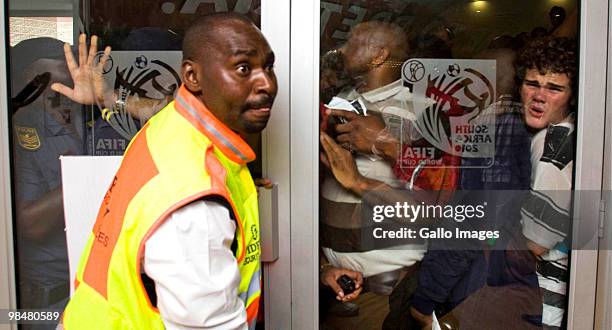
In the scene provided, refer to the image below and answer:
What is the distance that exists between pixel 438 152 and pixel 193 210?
3.43ft

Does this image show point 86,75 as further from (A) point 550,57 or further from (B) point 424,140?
(A) point 550,57

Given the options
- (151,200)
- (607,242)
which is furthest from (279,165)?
(607,242)

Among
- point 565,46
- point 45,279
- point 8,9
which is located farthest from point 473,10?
point 45,279

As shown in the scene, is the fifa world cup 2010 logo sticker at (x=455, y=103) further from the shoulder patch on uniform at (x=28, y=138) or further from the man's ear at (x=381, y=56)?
the shoulder patch on uniform at (x=28, y=138)

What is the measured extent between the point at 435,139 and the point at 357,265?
20.9 inches

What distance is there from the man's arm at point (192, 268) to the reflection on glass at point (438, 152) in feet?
2.56

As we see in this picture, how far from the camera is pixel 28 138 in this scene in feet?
6.25

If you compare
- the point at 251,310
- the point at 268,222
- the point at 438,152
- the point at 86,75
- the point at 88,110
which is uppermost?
the point at 86,75

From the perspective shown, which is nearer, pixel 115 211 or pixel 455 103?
pixel 115 211

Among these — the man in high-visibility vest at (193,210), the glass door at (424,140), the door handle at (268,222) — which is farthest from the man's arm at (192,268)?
the glass door at (424,140)

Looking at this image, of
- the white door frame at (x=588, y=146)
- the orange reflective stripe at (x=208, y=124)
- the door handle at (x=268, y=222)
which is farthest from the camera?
the white door frame at (x=588, y=146)

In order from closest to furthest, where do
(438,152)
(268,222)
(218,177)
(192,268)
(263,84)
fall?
(192,268) < (218,177) < (263,84) < (268,222) < (438,152)

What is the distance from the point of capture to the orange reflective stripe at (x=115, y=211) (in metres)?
1.25

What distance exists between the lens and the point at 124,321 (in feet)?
4.07
